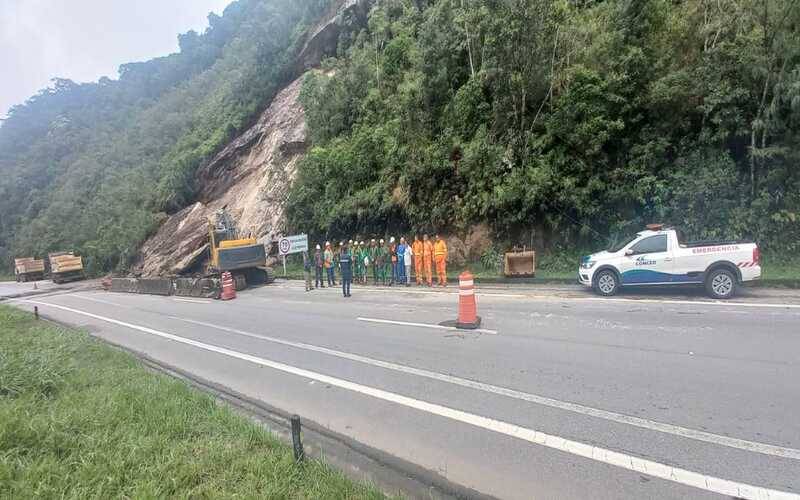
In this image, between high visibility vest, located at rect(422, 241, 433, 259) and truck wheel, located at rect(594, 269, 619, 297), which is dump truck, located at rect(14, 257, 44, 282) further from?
truck wheel, located at rect(594, 269, 619, 297)

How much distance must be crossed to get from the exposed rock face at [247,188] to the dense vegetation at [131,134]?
242 centimetres

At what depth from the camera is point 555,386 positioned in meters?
5.63

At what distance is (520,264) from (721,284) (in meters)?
6.06

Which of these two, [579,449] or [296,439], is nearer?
[296,439]

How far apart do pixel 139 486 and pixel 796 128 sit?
17314 millimetres

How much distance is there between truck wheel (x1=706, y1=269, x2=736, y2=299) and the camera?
34.9ft

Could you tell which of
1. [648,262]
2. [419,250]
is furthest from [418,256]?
[648,262]

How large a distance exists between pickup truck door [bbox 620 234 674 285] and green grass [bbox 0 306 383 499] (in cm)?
1025

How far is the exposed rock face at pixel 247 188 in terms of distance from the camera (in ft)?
101

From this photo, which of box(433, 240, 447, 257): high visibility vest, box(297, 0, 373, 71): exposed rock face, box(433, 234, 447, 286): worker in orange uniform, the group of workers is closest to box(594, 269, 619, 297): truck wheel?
the group of workers

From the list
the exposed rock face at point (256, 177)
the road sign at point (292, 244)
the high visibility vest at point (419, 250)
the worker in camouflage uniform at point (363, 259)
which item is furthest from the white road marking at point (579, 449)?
the exposed rock face at point (256, 177)

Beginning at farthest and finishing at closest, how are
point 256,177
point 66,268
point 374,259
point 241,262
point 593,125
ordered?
point 66,268
point 256,177
point 241,262
point 374,259
point 593,125

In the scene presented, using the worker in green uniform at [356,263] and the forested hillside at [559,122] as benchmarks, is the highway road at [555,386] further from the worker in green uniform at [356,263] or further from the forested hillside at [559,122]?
the worker in green uniform at [356,263]

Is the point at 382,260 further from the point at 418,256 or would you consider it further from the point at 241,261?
the point at 241,261
